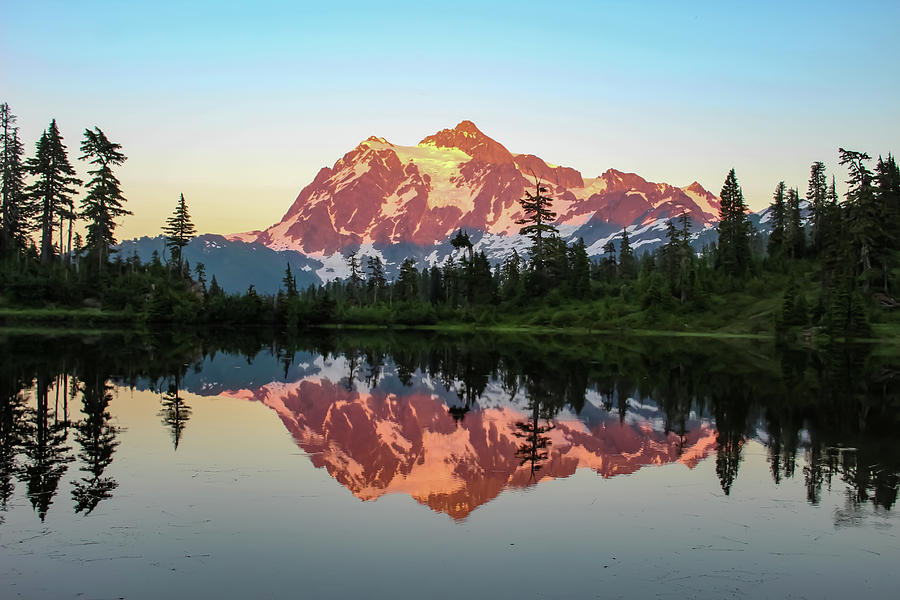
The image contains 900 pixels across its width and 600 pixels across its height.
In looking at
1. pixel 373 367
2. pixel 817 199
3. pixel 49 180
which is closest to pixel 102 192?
pixel 49 180

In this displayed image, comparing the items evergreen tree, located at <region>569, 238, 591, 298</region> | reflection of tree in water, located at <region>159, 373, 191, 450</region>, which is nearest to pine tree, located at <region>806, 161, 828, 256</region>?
evergreen tree, located at <region>569, 238, 591, 298</region>

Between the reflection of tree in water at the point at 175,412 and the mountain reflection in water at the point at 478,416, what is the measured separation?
0.12m

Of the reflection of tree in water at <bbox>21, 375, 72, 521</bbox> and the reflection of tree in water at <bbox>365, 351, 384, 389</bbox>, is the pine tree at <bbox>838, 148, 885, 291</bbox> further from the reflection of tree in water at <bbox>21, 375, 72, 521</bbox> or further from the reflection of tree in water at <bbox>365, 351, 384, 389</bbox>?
the reflection of tree in water at <bbox>21, 375, 72, 521</bbox>

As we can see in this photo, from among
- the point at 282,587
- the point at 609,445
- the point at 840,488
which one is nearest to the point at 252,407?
the point at 609,445

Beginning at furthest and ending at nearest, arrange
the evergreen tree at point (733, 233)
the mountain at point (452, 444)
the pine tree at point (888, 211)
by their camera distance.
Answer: the evergreen tree at point (733, 233)
the pine tree at point (888, 211)
the mountain at point (452, 444)

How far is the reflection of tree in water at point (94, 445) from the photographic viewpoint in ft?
51.6

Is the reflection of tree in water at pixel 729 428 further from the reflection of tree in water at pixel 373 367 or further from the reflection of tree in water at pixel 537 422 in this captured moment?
the reflection of tree in water at pixel 373 367

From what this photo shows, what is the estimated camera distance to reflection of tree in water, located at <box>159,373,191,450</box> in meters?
23.9

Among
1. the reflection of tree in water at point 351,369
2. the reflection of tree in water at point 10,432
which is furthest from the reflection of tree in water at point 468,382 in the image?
the reflection of tree in water at point 10,432

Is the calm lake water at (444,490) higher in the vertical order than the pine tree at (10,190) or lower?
lower

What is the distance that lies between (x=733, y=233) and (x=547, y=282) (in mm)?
32910

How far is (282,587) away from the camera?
36.3 feet

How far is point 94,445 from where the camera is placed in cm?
2084

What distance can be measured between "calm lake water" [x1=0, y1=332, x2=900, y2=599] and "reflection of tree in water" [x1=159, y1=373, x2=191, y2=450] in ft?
0.60
